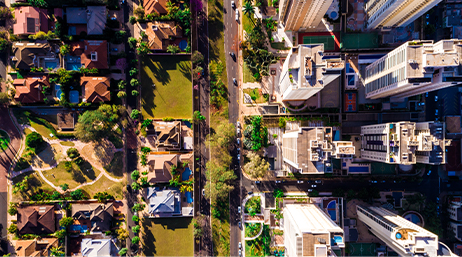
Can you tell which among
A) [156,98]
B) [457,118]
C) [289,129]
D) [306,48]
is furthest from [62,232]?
[457,118]

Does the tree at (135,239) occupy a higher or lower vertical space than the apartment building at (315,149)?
lower

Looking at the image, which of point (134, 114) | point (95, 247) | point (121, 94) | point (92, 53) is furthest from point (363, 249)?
point (92, 53)

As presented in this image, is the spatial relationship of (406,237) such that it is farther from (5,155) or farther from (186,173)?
(5,155)

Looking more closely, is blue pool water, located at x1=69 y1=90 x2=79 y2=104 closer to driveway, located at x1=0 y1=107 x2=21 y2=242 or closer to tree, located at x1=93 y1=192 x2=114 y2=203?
driveway, located at x1=0 y1=107 x2=21 y2=242

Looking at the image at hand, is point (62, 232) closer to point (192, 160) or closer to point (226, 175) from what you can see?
point (192, 160)

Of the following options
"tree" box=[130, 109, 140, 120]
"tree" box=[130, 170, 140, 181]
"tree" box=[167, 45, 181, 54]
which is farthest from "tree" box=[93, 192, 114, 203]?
"tree" box=[167, 45, 181, 54]

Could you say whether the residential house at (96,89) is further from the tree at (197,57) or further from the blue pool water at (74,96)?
the tree at (197,57)

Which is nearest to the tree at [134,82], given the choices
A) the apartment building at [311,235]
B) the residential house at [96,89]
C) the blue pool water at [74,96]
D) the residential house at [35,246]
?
the residential house at [96,89]
